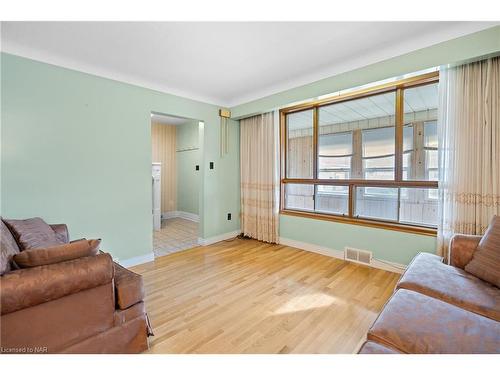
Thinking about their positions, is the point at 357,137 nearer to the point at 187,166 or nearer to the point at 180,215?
the point at 187,166

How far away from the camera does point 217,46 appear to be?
2295 millimetres

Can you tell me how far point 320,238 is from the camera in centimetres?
342

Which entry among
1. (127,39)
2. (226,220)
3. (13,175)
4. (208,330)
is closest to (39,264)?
(208,330)

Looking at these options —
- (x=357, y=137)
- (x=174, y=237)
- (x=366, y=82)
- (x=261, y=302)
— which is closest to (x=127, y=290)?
(x=261, y=302)

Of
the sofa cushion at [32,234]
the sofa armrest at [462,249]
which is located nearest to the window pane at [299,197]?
the sofa armrest at [462,249]

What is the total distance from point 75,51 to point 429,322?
366 cm

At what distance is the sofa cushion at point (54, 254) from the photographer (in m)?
1.23

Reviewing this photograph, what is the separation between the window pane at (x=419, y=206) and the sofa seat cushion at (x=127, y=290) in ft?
9.92

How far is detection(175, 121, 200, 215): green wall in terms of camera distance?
19.0ft

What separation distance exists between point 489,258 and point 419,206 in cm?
126

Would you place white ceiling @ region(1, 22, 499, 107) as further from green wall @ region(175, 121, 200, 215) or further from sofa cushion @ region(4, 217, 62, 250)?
green wall @ region(175, 121, 200, 215)

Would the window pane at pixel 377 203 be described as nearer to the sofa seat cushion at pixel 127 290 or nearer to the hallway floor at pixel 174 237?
the hallway floor at pixel 174 237

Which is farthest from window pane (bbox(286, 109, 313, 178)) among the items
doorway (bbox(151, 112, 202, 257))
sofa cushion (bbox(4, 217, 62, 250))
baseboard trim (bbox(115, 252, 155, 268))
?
sofa cushion (bbox(4, 217, 62, 250))
